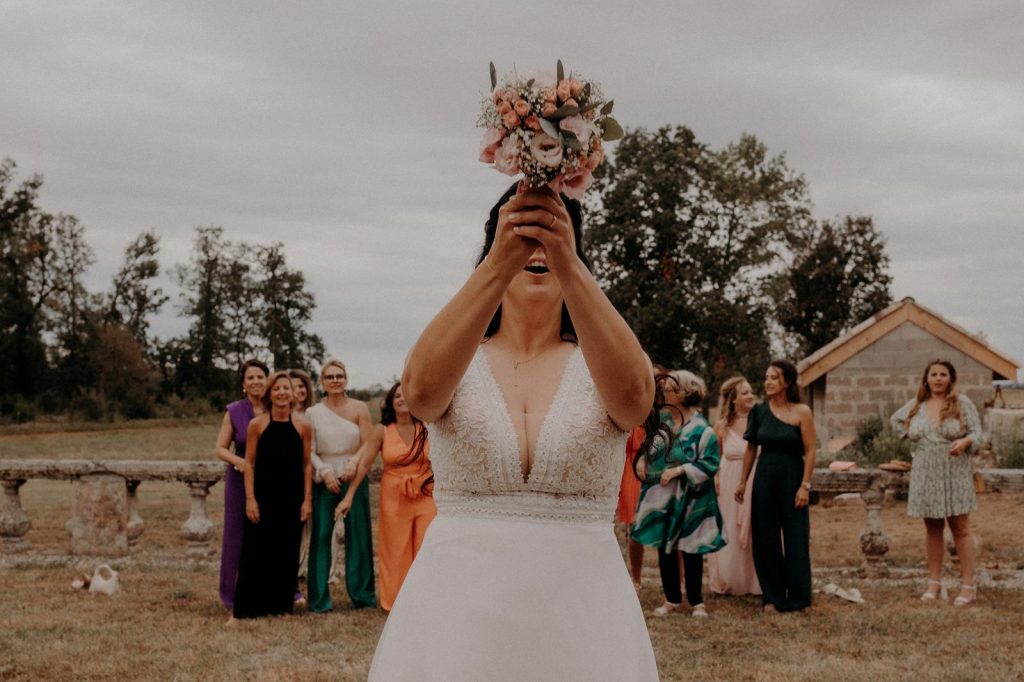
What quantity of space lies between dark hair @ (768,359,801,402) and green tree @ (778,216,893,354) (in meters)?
36.1

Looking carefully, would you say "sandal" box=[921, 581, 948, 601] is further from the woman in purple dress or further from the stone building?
the stone building

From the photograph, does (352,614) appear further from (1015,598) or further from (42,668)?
(1015,598)

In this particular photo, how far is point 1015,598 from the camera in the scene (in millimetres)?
8773

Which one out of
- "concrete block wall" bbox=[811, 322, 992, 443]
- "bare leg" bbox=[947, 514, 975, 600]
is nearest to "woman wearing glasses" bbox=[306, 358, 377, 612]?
"bare leg" bbox=[947, 514, 975, 600]

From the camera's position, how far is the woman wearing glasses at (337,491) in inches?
336

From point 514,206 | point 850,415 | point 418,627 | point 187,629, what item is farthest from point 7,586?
point 850,415

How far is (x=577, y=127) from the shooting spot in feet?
6.81

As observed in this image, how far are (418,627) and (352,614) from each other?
6.26 meters

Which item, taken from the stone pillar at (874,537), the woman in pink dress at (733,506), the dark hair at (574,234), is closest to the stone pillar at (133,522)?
the woman in pink dress at (733,506)

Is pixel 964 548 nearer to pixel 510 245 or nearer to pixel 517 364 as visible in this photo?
pixel 517 364

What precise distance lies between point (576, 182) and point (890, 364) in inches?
844

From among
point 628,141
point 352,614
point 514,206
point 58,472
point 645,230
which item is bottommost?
point 352,614

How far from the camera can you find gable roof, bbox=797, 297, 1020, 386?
20.9m

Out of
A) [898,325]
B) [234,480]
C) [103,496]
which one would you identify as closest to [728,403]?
[234,480]
